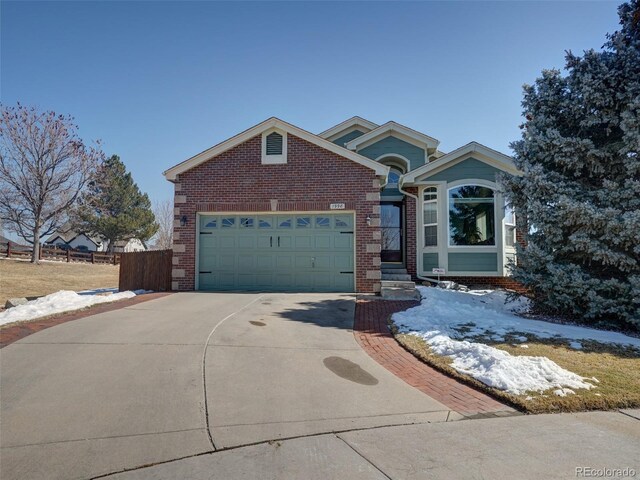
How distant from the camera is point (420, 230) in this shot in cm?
1338

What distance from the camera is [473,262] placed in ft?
41.6

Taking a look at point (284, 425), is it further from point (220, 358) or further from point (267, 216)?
point (267, 216)

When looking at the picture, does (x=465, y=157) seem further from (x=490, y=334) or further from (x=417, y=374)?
(x=417, y=374)

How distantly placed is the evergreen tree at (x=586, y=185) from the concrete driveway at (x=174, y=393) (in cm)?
465

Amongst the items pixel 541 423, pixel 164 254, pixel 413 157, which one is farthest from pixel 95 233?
pixel 541 423

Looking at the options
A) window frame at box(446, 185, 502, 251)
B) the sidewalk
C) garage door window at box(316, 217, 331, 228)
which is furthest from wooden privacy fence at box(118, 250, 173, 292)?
the sidewalk

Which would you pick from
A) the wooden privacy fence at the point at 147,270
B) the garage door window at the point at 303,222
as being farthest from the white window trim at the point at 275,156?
the wooden privacy fence at the point at 147,270

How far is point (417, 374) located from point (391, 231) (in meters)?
10.3

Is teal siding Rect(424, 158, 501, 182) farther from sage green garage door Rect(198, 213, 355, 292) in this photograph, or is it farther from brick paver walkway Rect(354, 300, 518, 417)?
brick paver walkway Rect(354, 300, 518, 417)

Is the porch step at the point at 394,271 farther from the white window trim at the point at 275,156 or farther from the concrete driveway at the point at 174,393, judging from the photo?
the concrete driveway at the point at 174,393

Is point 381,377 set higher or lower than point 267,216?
lower

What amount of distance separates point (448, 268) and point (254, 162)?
679 cm

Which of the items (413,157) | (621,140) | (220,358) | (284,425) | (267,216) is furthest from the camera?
(413,157)

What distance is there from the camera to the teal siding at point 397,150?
49.5 ft
